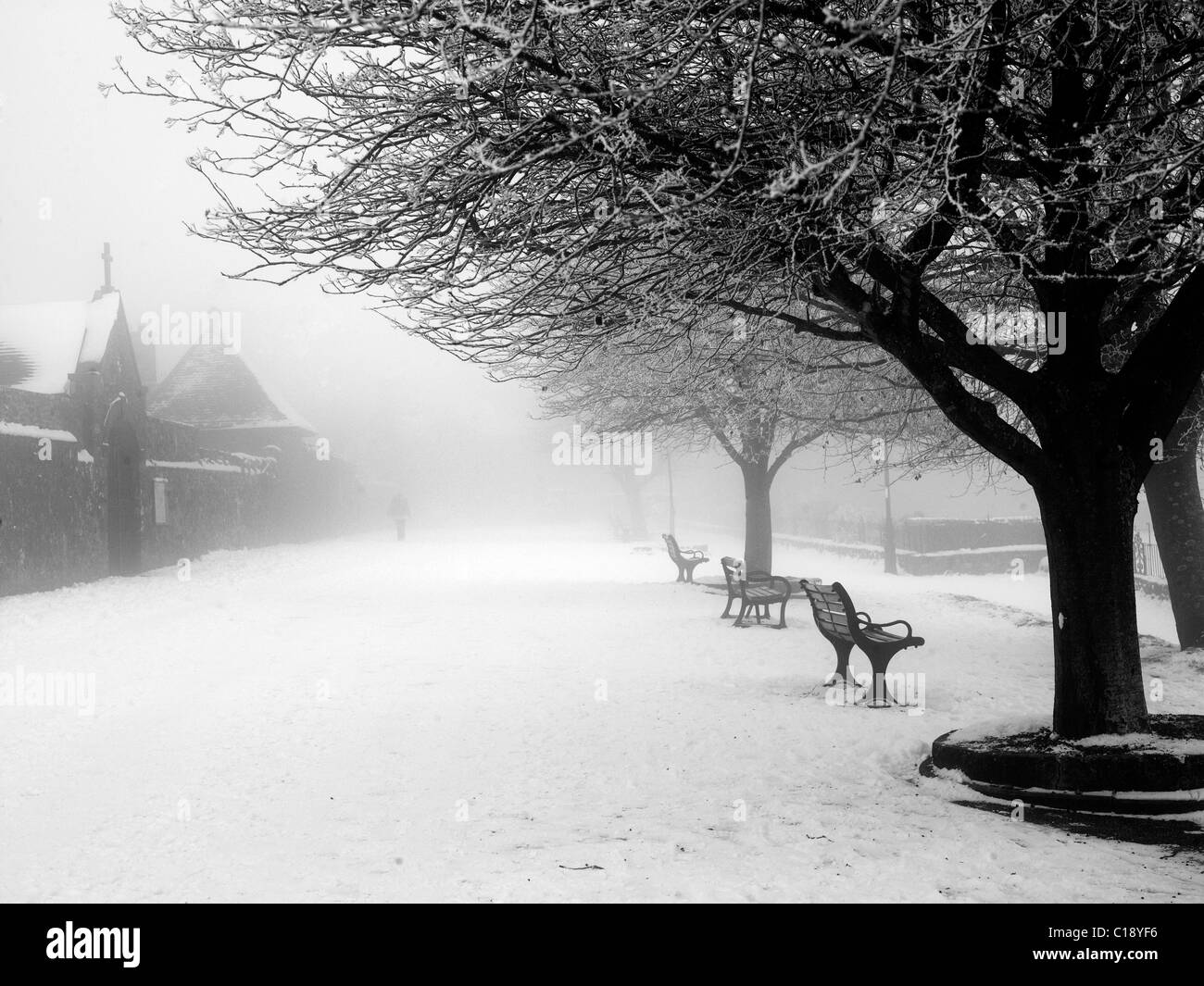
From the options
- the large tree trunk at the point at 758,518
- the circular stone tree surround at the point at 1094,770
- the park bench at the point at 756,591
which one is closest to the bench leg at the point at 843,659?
the circular stone tree surround at the point at 1094,770

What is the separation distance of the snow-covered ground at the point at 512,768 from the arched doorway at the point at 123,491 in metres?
7.30

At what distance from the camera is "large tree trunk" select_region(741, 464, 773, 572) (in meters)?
20.3

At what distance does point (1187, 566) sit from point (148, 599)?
639 inches

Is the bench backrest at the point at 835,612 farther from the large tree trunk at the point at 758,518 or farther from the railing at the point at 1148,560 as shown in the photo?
the railing at the point at 1148,560

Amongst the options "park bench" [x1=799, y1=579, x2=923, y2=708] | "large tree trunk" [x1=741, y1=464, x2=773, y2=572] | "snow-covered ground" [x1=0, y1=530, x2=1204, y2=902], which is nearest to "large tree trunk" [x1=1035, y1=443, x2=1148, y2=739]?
"snow-covered ground" [x1=0, y1=530, x2=1204, y2=902]

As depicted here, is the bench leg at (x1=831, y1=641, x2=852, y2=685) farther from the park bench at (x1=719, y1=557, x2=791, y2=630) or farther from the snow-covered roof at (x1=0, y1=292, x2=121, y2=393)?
the snow-covered roof at (x1=0, y1=292, x2=121, y2=393)

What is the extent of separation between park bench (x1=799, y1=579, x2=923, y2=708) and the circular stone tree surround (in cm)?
235

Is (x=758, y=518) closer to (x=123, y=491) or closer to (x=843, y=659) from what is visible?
(x=843, y=659)

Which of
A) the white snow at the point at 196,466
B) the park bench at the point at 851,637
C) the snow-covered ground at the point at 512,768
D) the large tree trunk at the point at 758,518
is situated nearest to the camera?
the snow-covered ground at the point at 512,768

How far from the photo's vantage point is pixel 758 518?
20.5m

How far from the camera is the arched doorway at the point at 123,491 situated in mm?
22547

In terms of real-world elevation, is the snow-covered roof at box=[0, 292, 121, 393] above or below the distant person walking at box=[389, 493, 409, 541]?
above
